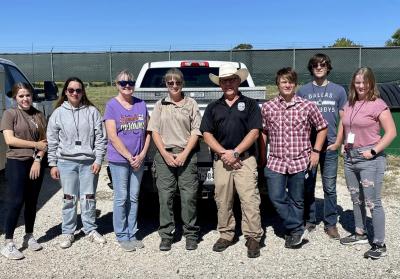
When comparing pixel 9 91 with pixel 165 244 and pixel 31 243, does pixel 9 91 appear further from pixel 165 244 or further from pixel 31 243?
pixel 165 244

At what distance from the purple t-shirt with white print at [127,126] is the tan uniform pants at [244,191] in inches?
30.5

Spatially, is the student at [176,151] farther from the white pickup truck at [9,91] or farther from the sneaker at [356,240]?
the white pickup truck at [9,91]

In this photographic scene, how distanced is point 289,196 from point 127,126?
170cm

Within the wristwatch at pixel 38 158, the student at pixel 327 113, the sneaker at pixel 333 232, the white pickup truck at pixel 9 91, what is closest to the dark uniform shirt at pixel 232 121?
→ the student at pixel 327 113

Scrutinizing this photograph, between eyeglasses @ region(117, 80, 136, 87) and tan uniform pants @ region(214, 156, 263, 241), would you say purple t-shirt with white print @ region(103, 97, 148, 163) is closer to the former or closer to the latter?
eyeglasses @ region(117, 80, 136, 87)

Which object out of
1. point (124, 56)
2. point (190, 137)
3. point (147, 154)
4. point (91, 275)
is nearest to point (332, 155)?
point (190, 137)

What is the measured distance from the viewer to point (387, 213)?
18.7 feet

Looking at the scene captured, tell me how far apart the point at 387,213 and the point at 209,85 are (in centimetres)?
295

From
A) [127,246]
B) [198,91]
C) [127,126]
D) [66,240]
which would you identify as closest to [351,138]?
[198,91]

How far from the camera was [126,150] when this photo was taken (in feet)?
14.5

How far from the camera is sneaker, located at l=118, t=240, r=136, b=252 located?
4.55 metres

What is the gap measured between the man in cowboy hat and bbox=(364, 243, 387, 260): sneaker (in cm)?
100

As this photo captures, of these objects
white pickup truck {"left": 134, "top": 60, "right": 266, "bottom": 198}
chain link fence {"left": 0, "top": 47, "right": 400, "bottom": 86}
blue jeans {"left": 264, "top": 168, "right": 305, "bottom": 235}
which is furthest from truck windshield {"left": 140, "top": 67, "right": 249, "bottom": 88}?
chain link fence {"left": 0, "top": 47, "right": 400, "bottom": 86}

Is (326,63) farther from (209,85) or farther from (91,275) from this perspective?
(91,275)
